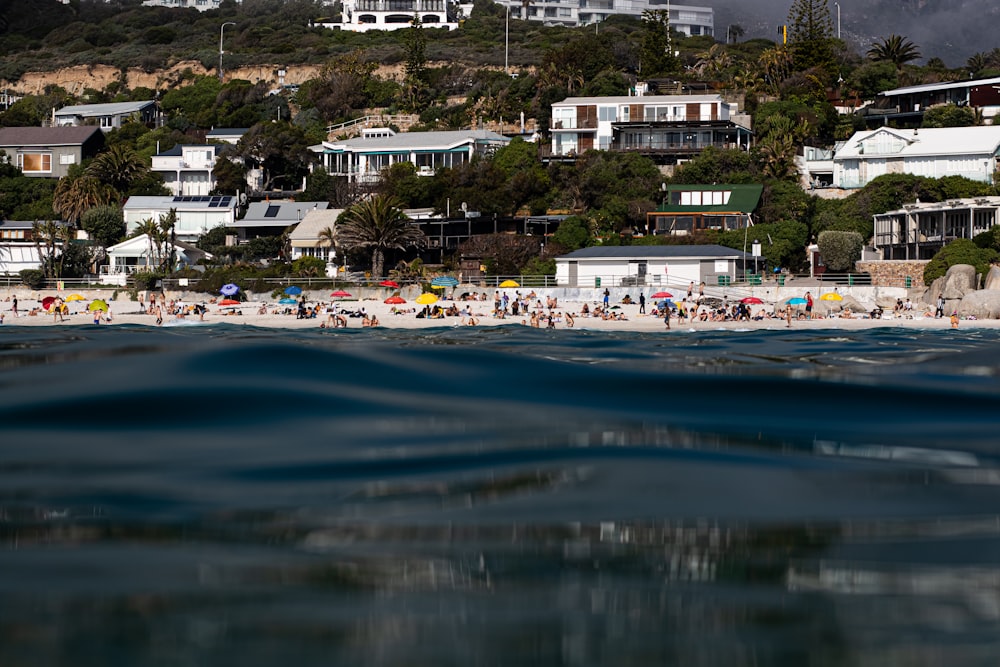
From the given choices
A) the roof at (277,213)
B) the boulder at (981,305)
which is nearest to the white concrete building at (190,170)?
the roof at (277,213)

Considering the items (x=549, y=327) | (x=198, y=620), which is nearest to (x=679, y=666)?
(x=198, y=620)

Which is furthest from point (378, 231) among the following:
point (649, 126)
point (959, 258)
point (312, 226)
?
point (959, 258)

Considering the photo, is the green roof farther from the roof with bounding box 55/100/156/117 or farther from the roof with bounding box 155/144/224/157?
the roof with bounding box 55/100/156/117

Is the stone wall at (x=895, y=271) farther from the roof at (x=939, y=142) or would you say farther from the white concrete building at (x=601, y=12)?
the white concrete building at (x=601, y=12)

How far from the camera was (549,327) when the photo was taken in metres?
40.5

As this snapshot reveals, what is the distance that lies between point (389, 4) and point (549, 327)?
117545mm

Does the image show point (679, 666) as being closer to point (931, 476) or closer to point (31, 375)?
point (931, 476)

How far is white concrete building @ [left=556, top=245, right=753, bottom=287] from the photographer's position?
54594 millimetres

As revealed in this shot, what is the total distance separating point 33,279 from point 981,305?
1850 inches

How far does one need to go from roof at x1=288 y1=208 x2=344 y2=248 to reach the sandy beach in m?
12.3

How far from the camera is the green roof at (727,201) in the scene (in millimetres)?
62594

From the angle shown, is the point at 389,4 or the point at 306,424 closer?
the point at 306,424

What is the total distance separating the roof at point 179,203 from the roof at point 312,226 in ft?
28.3

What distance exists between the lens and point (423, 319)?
45.1 m
